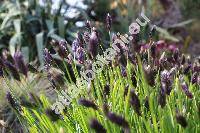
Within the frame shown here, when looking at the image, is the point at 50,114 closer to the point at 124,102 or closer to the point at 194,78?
→ the point at 124,102

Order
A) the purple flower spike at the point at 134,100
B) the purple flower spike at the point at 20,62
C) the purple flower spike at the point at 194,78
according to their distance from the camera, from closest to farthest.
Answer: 1. the purple flower spike at the point at 134,100
2. the purple flower spike at the point at 20,62
3. the purple flower spike at the point at 194,78

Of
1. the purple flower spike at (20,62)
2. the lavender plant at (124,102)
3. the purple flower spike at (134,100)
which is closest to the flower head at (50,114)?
the lavender plant at (124,102)

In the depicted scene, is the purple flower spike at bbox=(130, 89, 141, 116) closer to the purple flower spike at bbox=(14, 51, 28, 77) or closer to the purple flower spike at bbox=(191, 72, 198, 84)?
the purple flower spike at bbox=(14, 51, 28, 77)

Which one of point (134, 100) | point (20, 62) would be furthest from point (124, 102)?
point (20, 62)

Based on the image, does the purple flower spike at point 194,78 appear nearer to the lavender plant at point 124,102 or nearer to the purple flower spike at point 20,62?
the lavender plant at point 124,102

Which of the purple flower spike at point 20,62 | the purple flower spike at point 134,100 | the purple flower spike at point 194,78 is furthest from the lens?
the purple flower spike at point 194,78

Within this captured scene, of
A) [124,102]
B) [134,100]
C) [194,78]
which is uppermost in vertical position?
[194,78]

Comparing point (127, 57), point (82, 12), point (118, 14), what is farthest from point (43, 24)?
point (127, 57)

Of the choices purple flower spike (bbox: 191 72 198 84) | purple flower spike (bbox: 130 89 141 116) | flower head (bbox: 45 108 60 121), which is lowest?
purple flower spike (bbox: 130 89 141 116)

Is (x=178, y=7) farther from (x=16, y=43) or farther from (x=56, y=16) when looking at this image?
(x=16, y=43)

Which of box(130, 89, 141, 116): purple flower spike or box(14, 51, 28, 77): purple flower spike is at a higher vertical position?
box(14, 51, 28, 77): purple flower spike

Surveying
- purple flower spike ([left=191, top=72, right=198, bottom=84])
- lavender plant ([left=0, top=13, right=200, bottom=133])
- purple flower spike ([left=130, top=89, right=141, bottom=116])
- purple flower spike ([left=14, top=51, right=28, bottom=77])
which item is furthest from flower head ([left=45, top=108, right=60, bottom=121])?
purple flower spike ([left=191, top=72, right=198, bottom=84])
